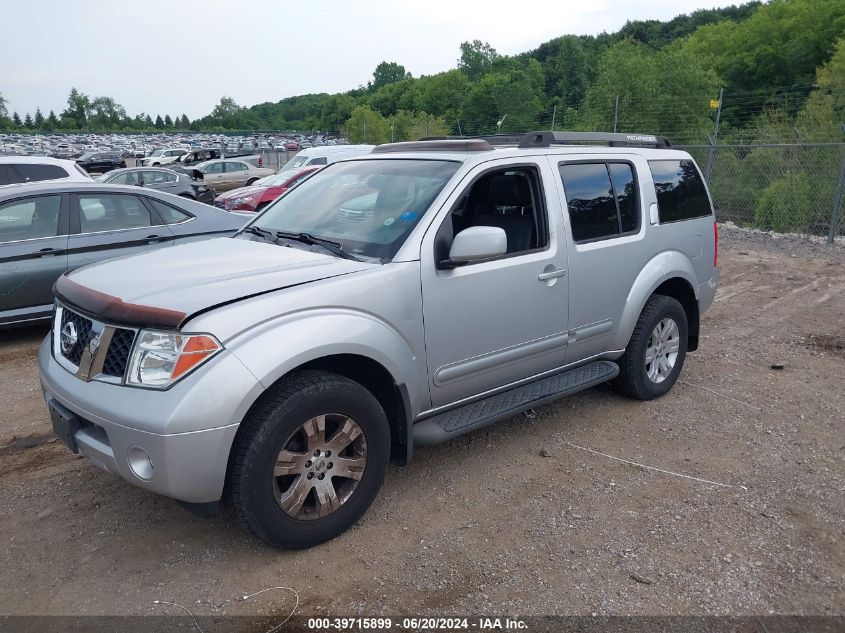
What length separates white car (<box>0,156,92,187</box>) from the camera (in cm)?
933

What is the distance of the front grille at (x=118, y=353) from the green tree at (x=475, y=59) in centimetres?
11115

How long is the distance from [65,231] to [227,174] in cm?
1983

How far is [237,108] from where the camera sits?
164375 mm

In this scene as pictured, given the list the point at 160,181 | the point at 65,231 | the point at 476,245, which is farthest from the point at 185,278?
the point at 160,181

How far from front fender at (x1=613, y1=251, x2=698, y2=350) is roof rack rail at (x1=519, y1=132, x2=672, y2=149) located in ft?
2.99

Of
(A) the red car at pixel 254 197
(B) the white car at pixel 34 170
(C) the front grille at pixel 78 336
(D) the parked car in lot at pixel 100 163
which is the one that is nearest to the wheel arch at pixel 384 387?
(C) the front grille at pixel 78 336

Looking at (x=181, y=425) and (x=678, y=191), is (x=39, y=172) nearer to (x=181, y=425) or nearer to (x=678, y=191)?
(x=181, y=425)

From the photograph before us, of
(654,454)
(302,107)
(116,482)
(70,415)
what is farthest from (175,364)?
(302,107)

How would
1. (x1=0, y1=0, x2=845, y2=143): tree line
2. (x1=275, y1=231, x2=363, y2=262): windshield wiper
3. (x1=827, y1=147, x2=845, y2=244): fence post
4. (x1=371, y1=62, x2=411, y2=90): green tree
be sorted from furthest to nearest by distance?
(x1=371, y1=62, x2=411, y2=90): green tree < (x1=0, y1=0, x2=845, y2=143): tree line < (x1=827, y1=147, x2=845, y2=244): fence post < (x1=275, y1=231, x2=363, y2=262): windshield wiper

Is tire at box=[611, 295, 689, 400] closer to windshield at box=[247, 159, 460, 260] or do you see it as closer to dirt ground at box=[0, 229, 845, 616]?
dirt ground at box=[0, 229, 845, 616]

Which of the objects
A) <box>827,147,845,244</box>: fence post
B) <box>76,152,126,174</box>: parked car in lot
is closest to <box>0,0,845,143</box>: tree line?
<box>827,147,845,244</box>: fence post

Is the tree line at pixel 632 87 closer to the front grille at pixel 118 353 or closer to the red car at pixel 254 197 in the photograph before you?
the red car at pixel 254 197

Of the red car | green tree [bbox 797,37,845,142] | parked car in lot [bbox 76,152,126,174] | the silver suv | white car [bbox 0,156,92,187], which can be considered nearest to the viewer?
the silver suv

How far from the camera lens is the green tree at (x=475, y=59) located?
354 ft
